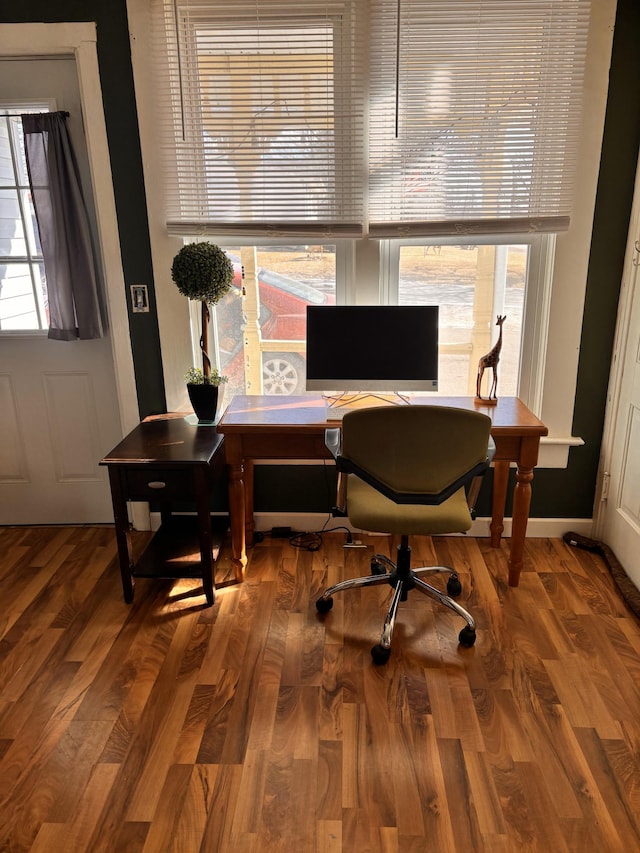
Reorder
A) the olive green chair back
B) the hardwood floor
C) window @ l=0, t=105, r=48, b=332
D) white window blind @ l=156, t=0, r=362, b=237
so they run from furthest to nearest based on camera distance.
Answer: window @ l=0, t=105, r=48, b=332
white window blind @ l=156, t=0, r=362, b=237
the olive green chair back
the hardwood floor

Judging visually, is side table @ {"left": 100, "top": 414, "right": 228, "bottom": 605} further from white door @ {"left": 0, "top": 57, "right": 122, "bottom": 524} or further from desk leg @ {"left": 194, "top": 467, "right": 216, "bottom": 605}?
white door @ {"left": 0, "top": 57, "right": 122, "bottom": 524}

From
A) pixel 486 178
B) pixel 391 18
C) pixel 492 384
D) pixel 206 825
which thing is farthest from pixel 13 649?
pixel 391 18

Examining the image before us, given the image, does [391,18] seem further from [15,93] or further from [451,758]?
[451,758]

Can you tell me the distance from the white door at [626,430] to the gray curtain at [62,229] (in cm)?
227

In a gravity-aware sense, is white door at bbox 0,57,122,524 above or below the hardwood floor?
above

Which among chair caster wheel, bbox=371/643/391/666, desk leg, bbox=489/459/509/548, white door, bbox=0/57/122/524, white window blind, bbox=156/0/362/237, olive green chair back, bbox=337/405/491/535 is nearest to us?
olive green chair back, bbox=337/405/491/535

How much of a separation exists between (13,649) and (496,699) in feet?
5.50

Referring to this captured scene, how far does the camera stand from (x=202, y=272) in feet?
8.07

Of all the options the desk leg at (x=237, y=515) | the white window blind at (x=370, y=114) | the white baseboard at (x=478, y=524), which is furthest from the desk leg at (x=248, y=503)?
the white window blind at (x=370, y=114)

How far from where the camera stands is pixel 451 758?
174 cm

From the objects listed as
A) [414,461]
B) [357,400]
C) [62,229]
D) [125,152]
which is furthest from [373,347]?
[62,229]

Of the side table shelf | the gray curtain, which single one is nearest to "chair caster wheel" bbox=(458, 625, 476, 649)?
the side table shelf

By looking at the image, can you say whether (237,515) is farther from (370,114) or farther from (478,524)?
(370,114)

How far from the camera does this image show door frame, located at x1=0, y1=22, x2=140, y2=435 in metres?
2.44
